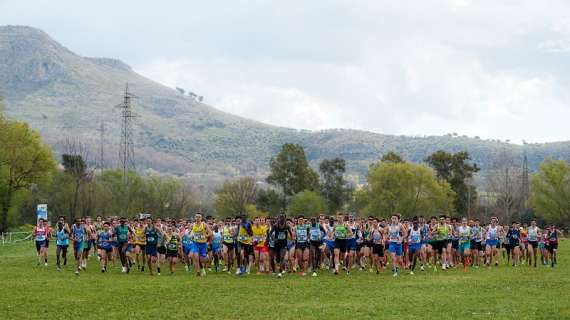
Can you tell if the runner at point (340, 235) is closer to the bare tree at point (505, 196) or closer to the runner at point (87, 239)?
the runner at point (87, 239)

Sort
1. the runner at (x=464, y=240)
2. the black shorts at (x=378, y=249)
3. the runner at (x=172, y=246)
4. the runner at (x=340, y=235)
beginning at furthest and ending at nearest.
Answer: the runner at (x=464, y=240)
the black shorts at (x=378, y=249)
the runner at (x=172, y=246)
the runner at (x=340, y=235)

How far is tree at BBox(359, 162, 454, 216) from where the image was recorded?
332ft

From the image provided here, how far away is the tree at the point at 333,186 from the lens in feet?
381

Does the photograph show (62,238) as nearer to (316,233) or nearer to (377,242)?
(316,233)

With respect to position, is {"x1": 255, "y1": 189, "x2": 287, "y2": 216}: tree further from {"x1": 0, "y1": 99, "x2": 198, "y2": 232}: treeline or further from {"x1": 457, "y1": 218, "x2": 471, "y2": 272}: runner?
{"x1": 457, "y1": 218, "x2": 471, "y2": 272}: runner

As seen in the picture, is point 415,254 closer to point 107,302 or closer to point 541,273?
point 541,273

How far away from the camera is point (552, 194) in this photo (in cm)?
10469

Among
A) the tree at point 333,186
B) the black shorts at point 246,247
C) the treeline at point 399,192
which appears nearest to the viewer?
the black shorts at point 246,247

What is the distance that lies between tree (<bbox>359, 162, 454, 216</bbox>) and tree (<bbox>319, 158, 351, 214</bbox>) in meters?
12.5

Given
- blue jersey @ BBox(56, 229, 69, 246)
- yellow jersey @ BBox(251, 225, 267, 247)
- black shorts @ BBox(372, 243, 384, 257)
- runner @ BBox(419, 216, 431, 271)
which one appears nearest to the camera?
yellow jersey @ BBox(251, 225, 267, 247)

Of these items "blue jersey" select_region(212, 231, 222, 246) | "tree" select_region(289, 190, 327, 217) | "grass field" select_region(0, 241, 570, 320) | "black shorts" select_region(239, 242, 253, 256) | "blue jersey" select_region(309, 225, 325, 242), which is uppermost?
"tree" select_region(289, 190, 327, 217)

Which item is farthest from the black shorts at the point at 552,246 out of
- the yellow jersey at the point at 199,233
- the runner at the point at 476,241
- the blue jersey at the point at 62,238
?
the blue jersey at the point at 62,238

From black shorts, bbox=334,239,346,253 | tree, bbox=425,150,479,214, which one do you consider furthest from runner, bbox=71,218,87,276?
tree, bbox=425,150,479,214

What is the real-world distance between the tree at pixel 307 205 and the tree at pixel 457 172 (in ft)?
56.7
